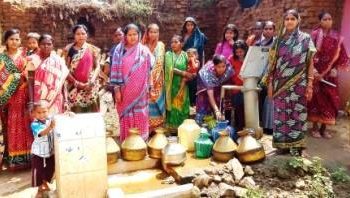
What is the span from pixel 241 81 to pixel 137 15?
214 inches

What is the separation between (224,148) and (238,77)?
137 centimetres

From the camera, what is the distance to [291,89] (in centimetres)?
412

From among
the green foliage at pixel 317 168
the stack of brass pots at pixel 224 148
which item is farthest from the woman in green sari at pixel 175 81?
the green foliage at pixel 317 168

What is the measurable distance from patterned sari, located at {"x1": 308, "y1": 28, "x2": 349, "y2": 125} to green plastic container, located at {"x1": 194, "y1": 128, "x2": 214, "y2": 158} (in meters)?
2.03

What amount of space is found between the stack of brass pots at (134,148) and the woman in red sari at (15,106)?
1313mm

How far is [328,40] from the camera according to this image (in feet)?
17.4

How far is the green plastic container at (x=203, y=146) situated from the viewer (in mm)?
4266

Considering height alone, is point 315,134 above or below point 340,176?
above

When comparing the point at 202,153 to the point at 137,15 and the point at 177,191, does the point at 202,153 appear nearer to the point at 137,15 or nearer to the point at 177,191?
the point at 177,191

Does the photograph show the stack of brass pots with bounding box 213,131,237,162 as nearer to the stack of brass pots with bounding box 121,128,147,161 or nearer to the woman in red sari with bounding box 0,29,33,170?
the stack of brass pots with bounding box 121,128,147,161

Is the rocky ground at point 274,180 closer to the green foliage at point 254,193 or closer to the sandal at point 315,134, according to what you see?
the green foliage at point 254,193

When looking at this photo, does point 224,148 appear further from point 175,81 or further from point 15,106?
point 15,106

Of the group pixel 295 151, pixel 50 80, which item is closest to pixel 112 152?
pixel 50 80

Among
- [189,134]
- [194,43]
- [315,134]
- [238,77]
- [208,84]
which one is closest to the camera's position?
[189,134]
